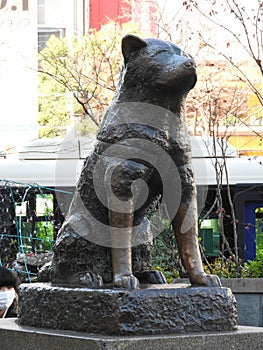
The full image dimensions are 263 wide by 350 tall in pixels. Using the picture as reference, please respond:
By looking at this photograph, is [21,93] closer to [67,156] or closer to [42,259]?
[67,156]

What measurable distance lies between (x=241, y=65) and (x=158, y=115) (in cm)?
2094

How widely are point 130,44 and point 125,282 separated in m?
1.22

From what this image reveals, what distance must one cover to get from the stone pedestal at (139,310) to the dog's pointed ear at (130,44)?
1210mm

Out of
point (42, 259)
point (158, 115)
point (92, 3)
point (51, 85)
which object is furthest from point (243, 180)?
point (92, 3)

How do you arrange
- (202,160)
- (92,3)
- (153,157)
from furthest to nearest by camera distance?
(92,3) → (202,160) → (153,157)

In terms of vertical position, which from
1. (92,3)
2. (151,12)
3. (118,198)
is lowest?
(118,198)

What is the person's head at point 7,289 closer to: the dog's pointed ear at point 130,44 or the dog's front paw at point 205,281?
the dog's front paw at point 205,281

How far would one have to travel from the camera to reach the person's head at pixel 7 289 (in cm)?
736

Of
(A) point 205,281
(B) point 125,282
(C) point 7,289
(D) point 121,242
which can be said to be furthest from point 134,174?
(C) point 7,289

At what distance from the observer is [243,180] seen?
18.2 meters

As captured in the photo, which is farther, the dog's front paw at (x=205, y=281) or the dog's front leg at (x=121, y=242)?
the dog's front paw at (x=205, y=281)

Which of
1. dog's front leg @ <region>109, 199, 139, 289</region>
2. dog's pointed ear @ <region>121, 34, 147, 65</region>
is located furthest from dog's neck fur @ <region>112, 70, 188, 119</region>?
dog's front leg @ <region>109, 199, 139, 289</region>

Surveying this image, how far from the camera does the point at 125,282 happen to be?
4.67 m

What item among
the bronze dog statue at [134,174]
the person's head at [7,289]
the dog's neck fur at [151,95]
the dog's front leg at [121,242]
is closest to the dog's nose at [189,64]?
the bronze dog statue at [134,174]
